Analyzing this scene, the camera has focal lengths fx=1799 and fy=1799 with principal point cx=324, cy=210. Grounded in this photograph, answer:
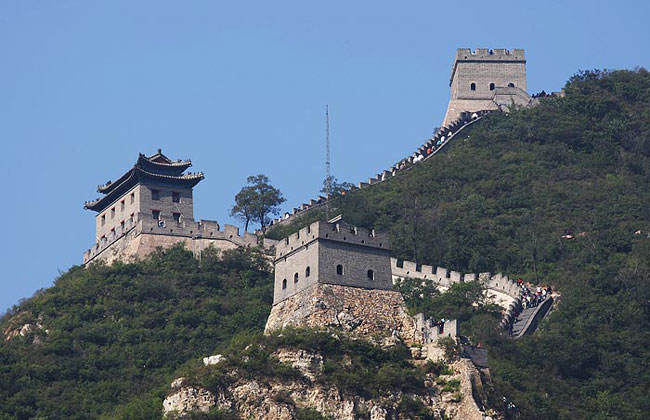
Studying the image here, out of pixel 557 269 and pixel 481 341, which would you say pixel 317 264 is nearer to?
pixel 481 341

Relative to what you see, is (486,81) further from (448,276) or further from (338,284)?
(338,284)

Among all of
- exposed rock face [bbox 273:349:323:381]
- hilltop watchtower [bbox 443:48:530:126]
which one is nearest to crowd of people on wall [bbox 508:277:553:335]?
exposed rock face [bbox 273:349:323:381]

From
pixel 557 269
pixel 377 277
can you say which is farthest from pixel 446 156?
pixel 377 277

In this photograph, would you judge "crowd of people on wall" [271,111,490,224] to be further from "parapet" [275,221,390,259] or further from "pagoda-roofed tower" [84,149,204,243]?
"parapet" [275,221,390,259]

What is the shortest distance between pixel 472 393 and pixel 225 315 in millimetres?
20076

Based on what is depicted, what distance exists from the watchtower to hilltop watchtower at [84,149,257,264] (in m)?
19.7

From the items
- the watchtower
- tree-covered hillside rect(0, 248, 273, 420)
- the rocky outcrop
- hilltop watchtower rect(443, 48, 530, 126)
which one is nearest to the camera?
the watchtower

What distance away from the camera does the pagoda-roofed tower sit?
91.2m

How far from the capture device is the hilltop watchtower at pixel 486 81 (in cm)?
11750

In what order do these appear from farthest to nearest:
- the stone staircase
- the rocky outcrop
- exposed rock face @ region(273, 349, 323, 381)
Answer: the rocky outcrop, the stone staircase, exposed rock face @ region(273, 349, 323, 381)

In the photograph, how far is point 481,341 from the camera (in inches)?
2950

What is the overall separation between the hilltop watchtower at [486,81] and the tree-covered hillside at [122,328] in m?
33.7

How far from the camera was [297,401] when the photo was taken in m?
62.4

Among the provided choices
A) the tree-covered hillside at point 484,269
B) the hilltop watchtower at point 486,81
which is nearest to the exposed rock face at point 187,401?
the tree-covered hillside at point 484,269
